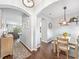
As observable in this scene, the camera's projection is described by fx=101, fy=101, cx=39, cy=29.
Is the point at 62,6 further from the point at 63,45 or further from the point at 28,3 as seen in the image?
the point at 63,45

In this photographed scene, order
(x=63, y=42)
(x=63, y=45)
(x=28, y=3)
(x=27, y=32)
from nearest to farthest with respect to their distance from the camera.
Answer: (x=63, y=42), (x=63, y=45), (x=28, y=3), (x=27, y=32)

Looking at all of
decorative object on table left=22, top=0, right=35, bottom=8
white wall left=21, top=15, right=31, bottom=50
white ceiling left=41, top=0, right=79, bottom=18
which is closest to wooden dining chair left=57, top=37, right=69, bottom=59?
white ceiling left=41, top=0, right=79, bottom=18

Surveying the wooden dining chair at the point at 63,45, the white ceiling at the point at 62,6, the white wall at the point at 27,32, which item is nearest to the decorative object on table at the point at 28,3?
the white ceiling at the point at 62,6

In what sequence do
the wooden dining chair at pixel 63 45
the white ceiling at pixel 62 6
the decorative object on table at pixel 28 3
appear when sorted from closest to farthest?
the wooden dining chair at pixel 63 45, the white ceiling at pixel 62 6, the decorative object on table at pixel 28 3

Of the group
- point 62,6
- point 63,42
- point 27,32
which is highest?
point 62,6

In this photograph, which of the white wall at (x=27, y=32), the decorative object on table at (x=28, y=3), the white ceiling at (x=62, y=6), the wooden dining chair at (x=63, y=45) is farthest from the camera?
the white wall at (x=27, y=32)

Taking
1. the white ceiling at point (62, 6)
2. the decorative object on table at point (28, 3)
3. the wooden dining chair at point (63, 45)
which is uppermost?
the decorative object on table at point (28, 3)

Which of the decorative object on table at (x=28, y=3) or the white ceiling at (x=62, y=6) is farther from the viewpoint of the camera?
the decorative object on table at (x=28, y=3)

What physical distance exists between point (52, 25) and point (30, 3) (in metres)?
4.50

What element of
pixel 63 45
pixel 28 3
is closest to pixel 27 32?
pixel 28 3

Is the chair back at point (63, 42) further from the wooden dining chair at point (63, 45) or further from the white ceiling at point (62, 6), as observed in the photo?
the white ceiling at point (62, 6)

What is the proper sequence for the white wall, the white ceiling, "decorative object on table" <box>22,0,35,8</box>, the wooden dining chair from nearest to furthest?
the wooden dining chair, the white ceiling, "decorative object on table" <box>22,0,35,8</box>, the white wall

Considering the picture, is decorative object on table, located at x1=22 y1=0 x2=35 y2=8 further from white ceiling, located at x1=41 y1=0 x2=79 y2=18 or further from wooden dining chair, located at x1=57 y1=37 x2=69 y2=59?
wooden dining chair, located at x1=57 y1=37 x2=69 y2=59

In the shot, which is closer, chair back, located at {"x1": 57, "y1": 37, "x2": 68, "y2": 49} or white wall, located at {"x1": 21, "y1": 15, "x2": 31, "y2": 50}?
chair back, located at {"x1": 57, "y1": 37, "x2": 68, "y2": 49}
